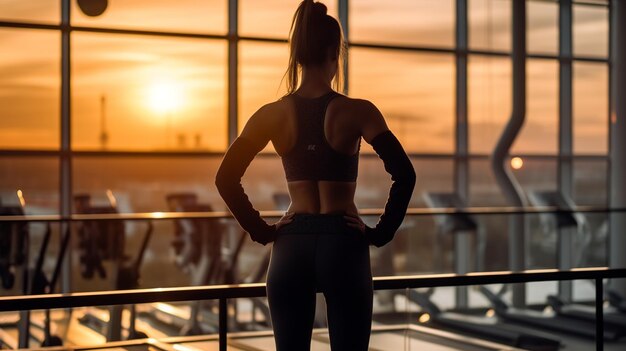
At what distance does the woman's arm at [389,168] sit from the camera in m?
2.04

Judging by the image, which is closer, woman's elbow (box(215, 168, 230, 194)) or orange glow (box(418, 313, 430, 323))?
woman's elbow (box(215, 168, 230, 194))

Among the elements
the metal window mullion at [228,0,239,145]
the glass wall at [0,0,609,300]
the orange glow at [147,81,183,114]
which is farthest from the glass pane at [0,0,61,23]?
the metal window mullion at [228,0,239,145]

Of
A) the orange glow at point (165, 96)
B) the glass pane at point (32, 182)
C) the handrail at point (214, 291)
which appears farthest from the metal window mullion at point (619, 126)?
the handrail at point (214, 291)

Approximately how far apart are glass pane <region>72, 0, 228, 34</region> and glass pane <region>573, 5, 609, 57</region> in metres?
3.82

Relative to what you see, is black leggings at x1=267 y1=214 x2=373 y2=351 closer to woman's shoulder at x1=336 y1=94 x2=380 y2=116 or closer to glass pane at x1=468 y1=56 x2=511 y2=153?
woman's shoulder at x1=336 y1=94 x2=380 y2=116

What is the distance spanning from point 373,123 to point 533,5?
7985 mm

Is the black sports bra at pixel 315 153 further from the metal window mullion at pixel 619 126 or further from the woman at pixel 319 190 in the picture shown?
the metal window mullion at pixel 619 126

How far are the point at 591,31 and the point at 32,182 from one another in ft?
18.8

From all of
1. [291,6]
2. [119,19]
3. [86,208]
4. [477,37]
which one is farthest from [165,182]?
[477,37]

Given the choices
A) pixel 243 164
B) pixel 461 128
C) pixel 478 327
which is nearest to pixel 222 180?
pixel 243 164

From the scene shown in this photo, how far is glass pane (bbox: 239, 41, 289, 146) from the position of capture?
8.16 metres

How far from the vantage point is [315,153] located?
2.04 meters

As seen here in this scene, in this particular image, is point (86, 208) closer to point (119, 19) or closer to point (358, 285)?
point (119, 19)

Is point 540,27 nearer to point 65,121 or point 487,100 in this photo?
point 487,100
